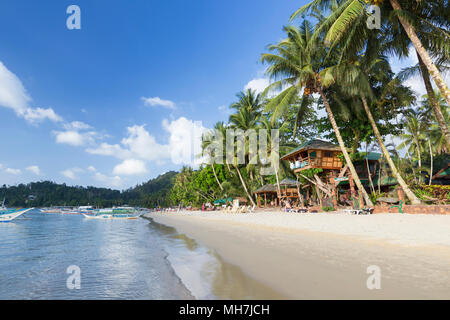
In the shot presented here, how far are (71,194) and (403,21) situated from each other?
179m

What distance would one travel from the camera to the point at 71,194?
149000mm

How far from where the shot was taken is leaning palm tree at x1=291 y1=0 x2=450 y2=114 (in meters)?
9.98

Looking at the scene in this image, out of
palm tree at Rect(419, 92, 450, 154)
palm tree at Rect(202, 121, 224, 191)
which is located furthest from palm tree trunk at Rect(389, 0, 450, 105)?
palm tree at Rect(202, 121, 224, 191)

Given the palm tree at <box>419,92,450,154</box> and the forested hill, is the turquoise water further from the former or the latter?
the forested hill

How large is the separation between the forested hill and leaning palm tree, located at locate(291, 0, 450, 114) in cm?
12588

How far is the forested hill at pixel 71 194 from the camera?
13662cm

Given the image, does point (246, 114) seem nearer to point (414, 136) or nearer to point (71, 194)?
point (414, 136)

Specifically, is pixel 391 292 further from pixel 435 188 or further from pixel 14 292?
pixel 435 188

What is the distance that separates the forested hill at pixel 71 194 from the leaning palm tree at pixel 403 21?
126 m

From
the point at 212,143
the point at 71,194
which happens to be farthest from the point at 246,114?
the point at 71,194

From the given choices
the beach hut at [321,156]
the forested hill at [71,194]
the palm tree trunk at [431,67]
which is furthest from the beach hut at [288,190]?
the forested hill at [71,194]
